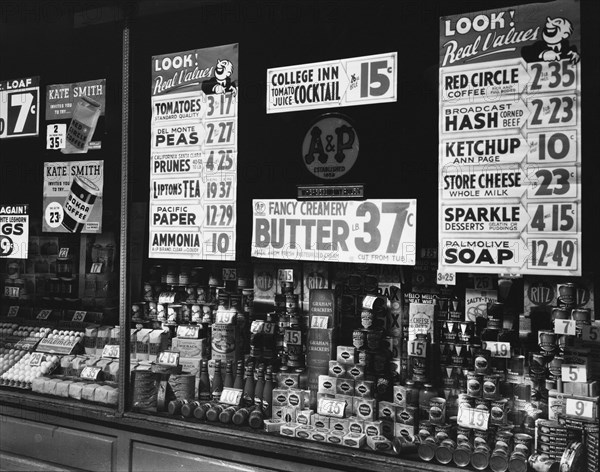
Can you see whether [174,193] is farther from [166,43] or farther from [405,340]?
[405,340]

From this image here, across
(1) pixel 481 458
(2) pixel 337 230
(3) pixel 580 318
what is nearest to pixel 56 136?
(2) pixel 337 230

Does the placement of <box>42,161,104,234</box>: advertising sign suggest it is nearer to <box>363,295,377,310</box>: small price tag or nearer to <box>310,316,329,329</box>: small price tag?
<box>310,316,329,329</box>: small price tag

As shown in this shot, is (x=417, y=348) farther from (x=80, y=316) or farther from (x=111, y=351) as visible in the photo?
(x=80, y=316)

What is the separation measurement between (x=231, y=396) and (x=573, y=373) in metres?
2.45

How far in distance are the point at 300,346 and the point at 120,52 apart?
295 centimetres

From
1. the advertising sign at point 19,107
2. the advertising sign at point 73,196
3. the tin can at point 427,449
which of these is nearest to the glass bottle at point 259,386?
the tin can at point 427,449

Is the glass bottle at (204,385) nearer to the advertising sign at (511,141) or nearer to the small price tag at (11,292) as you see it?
the advertising sign at (511,141)

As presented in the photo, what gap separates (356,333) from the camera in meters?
4.44

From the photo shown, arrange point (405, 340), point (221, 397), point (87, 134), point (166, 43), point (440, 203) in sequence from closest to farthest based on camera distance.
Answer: point (440, 203) < point (405, 340) < point (221, 397) < point (166, 43) < point (87, 134)

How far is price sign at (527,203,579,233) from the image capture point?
12.1 ft

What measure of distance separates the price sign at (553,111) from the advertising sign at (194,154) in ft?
7.31

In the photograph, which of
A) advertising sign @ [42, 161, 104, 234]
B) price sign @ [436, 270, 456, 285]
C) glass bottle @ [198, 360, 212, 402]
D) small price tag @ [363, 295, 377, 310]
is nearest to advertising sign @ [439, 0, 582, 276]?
price sign @ [436, 270, 456, 285]

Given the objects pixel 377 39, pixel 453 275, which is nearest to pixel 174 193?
pixel 377 39

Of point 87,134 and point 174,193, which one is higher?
point 87,134
